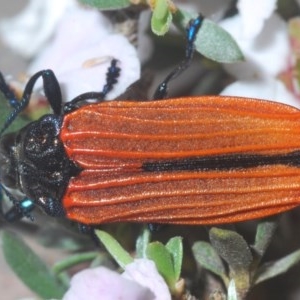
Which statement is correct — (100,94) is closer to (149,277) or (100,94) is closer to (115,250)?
(115,250)

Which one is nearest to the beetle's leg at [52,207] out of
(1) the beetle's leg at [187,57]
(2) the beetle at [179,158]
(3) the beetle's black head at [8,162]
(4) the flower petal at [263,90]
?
(2) the beetle at [179,158]

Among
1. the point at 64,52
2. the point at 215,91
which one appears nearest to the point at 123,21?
the point at 64,52

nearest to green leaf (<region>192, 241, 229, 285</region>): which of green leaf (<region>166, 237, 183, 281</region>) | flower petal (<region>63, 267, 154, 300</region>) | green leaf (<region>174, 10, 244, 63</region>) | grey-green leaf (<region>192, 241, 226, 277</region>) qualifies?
grey-green leaf (<region>192, 241, 226, 277</region>)

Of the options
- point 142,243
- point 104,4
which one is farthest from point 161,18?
point 142,243

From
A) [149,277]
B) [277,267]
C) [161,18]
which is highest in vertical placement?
[161,18]

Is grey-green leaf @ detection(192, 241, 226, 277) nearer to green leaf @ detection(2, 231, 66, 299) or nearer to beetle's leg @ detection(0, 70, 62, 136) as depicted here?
green leaf @ detection(2, 231, 66, 299)

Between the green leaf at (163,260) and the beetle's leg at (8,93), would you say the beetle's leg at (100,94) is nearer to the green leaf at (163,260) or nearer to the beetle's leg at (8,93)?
the beetle's leg at (8,93)

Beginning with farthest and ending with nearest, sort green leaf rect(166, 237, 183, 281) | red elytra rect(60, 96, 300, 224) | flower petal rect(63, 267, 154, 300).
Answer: red elytra rect(60, 96, 300, 224) → green leaf rect(166, 237, 183, 281) → flower petal rect(63, 267, 154, 300)
